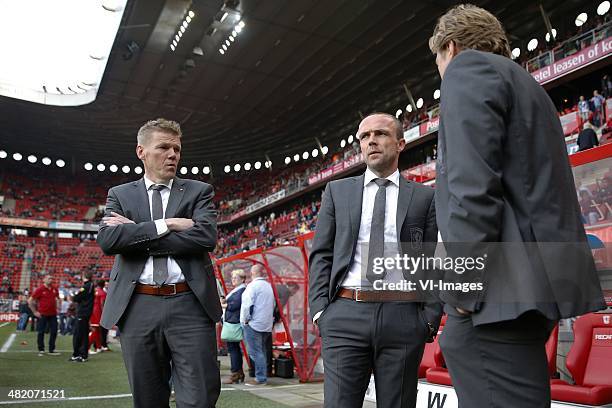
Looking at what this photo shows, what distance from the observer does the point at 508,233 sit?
1442 millimetres

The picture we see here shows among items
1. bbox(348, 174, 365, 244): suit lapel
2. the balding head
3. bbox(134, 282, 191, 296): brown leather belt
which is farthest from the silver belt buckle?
the balding head

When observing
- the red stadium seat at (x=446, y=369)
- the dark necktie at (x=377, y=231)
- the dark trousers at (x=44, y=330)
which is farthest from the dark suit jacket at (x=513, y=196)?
the dark trousers at (x=44, y=330)

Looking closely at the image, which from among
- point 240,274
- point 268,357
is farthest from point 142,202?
point 268,357

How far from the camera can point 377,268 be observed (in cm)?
244

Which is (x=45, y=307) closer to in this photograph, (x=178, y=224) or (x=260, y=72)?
(x=178, y=224)

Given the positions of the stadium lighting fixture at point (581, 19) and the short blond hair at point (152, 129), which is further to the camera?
the stadium lighting fixture at point (581, 19)

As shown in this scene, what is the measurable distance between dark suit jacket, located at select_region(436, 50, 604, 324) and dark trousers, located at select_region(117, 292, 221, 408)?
1.56 metres

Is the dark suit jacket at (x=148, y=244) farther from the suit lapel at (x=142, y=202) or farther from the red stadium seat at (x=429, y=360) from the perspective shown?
the red stadium seat at (x=429, y=360)

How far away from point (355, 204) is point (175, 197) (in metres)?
1.09

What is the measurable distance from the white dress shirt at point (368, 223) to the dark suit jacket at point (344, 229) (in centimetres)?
3

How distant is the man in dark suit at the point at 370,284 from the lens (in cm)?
229

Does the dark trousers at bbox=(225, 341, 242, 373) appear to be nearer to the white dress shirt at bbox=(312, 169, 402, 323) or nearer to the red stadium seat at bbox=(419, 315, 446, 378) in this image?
the red stadium seat at bbox=(419, 315, 446, 378)

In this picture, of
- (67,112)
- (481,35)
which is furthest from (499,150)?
(67,112)

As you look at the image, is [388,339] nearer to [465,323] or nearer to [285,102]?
[465,323]
